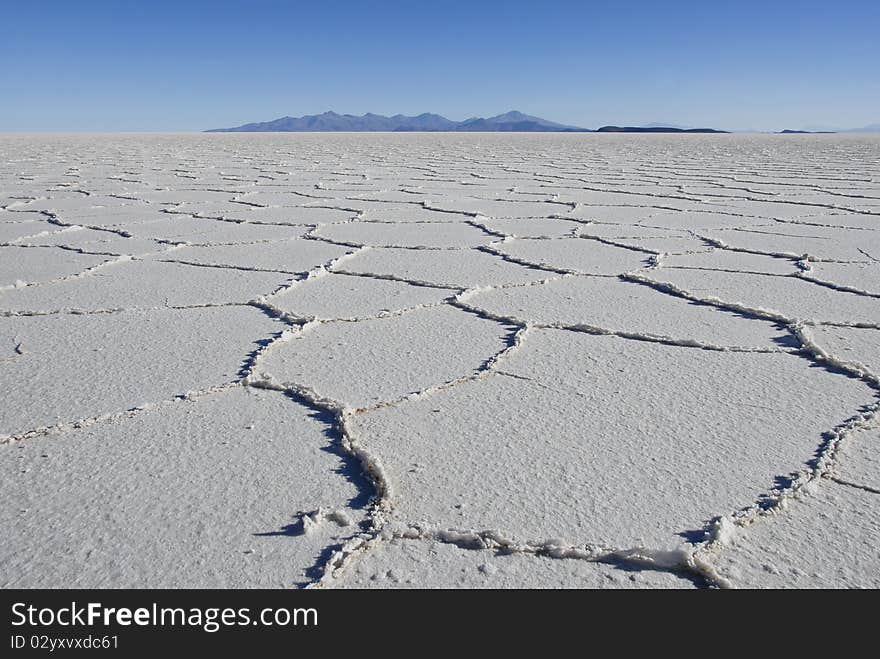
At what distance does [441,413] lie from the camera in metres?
1.25

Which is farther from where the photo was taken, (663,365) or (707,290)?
(707,290)

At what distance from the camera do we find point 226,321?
1.78m

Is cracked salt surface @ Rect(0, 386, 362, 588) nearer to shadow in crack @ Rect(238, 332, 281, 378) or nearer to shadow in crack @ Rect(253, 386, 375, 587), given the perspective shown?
shadow in crack @ Rect(253, 386, 375, 587)

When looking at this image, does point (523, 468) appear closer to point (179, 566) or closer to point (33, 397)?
point (179, 566)

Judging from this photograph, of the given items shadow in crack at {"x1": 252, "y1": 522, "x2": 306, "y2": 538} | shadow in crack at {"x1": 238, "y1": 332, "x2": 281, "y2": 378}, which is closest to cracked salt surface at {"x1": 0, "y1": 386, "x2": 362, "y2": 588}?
shadow in crack at {"x1": 252, "y1": 522, "x2": 306, "y2": 538}

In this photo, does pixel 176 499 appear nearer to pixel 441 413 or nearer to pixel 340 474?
pixel 340 474

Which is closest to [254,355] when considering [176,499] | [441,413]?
[441,413]

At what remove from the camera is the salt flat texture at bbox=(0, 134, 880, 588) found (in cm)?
86

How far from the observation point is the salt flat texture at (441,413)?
0.86 m

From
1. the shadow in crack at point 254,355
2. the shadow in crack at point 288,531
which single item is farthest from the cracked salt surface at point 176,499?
the shadow in crack at point 254,355

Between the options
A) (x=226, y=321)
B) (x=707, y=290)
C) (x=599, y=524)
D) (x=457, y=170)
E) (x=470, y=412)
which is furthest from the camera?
(x=457, y=170)

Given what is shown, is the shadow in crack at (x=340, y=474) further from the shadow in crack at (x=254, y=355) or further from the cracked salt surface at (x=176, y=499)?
the shadow in crack at (x=254, y=355)
